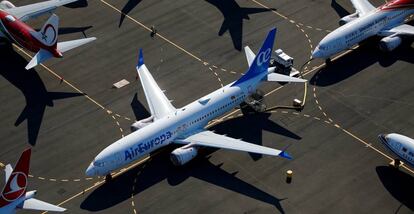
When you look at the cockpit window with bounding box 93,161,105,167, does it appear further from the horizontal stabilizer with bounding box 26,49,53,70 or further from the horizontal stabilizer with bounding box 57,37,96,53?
the horizontal stabilizer with bounding box 57,37,96,53

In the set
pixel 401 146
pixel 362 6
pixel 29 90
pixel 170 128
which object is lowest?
→ pixel 29 90

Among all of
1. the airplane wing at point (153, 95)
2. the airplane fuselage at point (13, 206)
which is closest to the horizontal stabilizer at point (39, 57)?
the airplane wing at point (153, 95)

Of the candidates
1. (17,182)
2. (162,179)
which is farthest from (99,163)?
(17,182)

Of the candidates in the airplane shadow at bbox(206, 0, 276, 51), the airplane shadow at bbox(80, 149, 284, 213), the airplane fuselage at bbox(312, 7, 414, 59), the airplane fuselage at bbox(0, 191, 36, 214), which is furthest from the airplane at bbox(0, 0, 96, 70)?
the airplane fuselage at bbox(312, 7, 414, 59)

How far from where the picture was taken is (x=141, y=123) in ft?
302

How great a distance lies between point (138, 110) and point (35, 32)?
2122cm

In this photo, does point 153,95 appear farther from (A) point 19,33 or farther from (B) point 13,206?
(B) point 13,206

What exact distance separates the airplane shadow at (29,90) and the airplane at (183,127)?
47.8 feet

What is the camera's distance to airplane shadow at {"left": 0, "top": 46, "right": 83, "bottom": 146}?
97.9m

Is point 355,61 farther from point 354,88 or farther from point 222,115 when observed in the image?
point 222,115

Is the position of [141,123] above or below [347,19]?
below

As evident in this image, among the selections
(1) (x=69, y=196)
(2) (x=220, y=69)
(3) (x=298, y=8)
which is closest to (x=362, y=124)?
(2) (x=220, y=69)

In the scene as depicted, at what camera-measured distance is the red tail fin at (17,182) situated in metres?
70.5

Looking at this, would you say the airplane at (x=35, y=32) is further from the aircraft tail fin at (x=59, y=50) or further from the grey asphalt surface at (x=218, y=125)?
the grey asphalt surface at (x=218, y=125)
